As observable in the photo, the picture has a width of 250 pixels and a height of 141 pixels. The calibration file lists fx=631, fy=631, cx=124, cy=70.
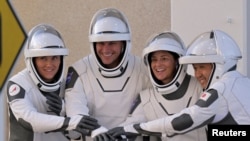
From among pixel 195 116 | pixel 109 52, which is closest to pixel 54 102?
pixel 109 52

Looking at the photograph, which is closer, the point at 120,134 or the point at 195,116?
the point at 195,116

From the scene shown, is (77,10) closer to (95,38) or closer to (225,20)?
(225,20)

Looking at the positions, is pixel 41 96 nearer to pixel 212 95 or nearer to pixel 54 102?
pixel 54 102

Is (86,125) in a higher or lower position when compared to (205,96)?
lower

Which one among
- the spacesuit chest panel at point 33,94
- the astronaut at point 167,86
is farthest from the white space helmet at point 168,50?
the spacesuit chest panel at point 33,94

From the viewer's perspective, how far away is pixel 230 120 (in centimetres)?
378

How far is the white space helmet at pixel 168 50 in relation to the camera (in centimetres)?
414

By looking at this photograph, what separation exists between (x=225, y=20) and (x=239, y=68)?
0.48 m

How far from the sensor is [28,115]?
13.3ft

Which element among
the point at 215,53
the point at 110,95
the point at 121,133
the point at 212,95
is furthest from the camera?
the point at 110,95

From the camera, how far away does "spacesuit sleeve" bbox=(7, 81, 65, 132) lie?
402 centimetres

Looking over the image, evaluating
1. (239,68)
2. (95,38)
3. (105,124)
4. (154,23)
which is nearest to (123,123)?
(105,124)

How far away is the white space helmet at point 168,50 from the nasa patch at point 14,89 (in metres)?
0.87

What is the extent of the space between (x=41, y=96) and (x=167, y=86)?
2.77 feet
